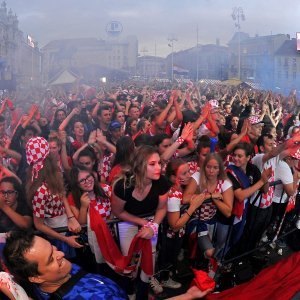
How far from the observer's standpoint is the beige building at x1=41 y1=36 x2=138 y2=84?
9.18 meters

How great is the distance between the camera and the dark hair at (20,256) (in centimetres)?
177

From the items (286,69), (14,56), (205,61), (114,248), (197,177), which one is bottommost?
(114,248)

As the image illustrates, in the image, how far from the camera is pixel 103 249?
272cm

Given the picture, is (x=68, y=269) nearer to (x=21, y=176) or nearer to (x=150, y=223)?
(x=150, y=223)

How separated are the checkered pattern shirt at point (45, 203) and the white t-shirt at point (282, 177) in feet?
7.00

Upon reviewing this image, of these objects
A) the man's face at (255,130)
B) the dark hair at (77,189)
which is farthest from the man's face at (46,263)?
the man's face at (255,130)

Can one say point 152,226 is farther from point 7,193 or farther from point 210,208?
point 7,193

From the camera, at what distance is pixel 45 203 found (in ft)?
9.34

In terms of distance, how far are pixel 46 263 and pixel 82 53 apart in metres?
9.04

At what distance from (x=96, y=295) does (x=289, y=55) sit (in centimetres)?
2402

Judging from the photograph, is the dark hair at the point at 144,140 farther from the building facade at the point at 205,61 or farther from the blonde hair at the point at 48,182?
the building facade at the point at 205,61

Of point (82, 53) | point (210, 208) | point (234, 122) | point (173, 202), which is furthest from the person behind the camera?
point (82, 53)

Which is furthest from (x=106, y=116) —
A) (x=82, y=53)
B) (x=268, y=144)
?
(x=82, y=53)

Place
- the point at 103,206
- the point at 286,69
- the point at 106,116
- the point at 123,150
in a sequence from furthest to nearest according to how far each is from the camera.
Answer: the point at 286,69, the point at 106,116, the point at 123,150, the point at 103,206
